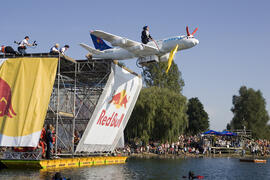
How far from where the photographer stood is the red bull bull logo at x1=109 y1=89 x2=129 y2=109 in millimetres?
27156

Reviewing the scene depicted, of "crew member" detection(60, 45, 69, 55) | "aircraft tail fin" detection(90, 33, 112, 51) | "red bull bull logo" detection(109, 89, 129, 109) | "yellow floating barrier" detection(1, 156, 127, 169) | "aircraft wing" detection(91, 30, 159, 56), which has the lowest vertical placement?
"yellow floating barrier" detection(1, 156, 127, 169)

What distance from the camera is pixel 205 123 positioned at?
80562 mm

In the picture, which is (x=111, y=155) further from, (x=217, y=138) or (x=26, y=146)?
(x=217, y=138)

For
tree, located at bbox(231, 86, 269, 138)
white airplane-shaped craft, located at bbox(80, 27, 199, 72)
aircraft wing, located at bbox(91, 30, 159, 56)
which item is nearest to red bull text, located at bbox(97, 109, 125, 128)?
white airplane-shaped craft, located at bbox(80, 27, 199, 72)

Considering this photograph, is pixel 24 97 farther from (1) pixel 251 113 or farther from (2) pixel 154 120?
(1) pixel 251 113

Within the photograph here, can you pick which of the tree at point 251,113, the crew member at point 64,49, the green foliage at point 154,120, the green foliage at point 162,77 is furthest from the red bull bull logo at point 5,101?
the tree at point 251,113

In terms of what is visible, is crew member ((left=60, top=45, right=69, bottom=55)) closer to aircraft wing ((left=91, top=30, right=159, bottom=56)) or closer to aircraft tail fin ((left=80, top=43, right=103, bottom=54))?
aircraft wing ((left=91, top=30, right=159, bottom=56))

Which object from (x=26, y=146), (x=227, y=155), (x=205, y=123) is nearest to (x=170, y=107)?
(x=227, y=155)

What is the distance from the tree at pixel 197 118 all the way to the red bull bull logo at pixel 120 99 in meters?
52.4

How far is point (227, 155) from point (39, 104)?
3383 cm

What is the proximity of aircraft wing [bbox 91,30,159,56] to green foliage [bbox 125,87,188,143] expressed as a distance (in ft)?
69.2

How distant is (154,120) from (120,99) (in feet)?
67.0

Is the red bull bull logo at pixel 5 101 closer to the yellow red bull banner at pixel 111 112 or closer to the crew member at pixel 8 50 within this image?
the crew member at pixel 8 50

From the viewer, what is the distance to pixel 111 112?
27.2 m
